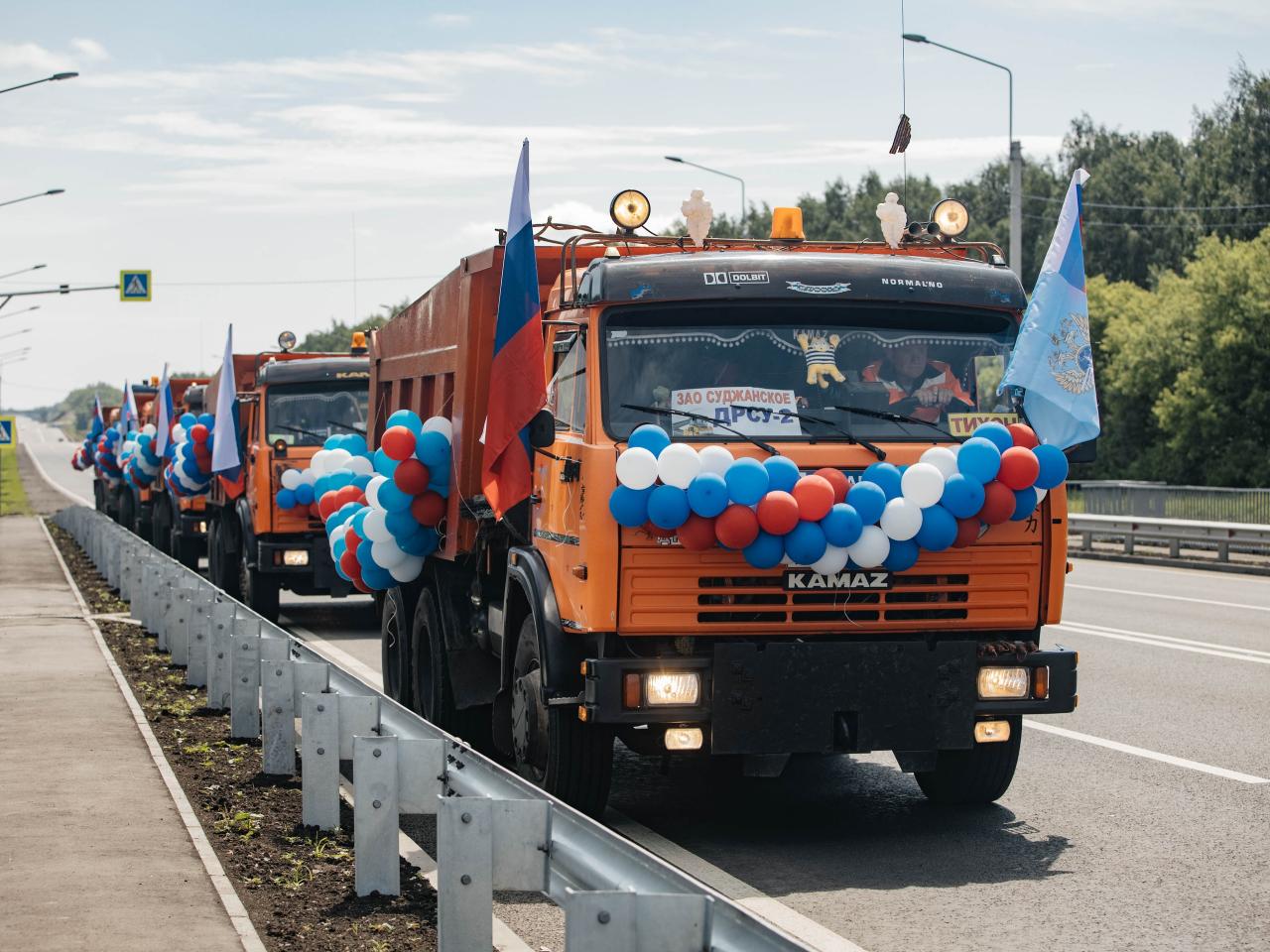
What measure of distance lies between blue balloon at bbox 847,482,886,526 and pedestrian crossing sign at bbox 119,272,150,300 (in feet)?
142

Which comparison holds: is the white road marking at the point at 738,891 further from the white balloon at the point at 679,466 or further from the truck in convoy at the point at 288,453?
the truck in convoy at the point at 288,453

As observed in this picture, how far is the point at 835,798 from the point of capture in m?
9.77

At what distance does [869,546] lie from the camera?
25.9 ft

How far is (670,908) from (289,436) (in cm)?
1647

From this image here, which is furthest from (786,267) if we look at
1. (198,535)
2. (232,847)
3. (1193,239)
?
(1193,239)

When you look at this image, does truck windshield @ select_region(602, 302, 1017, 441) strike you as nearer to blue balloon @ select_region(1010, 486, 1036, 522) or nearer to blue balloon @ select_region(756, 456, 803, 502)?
blue balloon @ select_region(756, 456, 803, 502)

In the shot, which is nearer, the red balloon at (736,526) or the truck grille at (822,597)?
the red balloon at (736,526)

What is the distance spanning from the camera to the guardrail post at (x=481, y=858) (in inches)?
226

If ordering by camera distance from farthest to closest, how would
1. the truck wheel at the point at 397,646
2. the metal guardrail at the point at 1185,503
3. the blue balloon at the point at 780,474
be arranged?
1. the metal guardrail at the point at 1185,503
2. the truck wheel at the point at 397,646
3. the blue balloon at the point at 780,474

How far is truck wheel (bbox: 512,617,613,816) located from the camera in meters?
8.43

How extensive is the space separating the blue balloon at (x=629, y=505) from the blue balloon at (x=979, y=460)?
136 cm

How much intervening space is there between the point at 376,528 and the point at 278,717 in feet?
5.80

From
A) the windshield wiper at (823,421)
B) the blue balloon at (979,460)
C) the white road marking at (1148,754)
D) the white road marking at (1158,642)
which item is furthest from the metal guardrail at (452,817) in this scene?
the white road marking at (1158,642)

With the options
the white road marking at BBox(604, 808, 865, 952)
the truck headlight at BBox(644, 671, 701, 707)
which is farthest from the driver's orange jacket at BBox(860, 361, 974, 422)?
the white road marking at BBox(604, 808, 865, 952)
